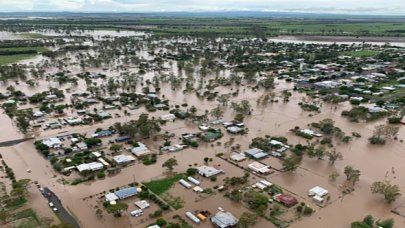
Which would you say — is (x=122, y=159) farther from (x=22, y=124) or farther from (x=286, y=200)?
(x=286, y=200)

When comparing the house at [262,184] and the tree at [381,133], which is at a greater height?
the tree at [381,133]

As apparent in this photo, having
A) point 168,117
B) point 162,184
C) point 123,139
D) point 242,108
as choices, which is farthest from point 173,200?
point 242,108

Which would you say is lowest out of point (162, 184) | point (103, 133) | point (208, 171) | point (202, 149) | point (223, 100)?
point (162, 184)

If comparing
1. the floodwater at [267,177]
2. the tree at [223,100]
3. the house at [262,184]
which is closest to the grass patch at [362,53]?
the floodwater at [267,177]

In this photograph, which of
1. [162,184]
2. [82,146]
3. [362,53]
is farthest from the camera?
[362,53]

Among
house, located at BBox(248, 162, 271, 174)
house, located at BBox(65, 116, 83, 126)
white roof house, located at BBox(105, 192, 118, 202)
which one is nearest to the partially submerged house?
house, located at BBox(248, 162, 271, 174)

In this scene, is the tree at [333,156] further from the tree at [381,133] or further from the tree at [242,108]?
the tree at [242,108]
